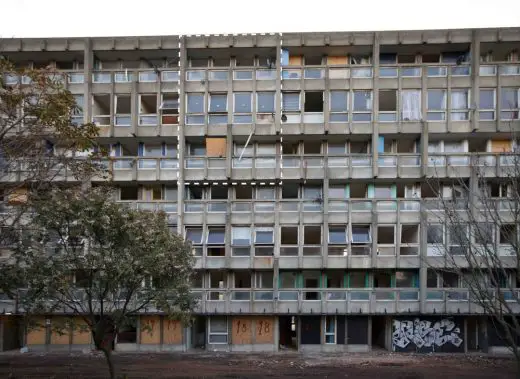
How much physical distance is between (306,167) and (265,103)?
17.0 ft

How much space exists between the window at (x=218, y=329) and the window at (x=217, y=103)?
13874mm

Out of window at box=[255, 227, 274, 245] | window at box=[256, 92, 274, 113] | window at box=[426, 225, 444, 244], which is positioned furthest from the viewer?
window at box=[256, 92, 274, 113]

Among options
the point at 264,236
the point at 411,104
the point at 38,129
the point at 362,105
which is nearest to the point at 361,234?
the point at 264,236

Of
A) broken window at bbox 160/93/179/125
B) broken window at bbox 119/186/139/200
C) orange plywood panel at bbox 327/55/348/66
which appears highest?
orange plywood panel at bbox 327/55/348/66

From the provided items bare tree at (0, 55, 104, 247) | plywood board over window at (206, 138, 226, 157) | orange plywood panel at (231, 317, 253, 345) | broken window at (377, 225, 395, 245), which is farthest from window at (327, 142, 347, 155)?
bare tree at (0, 55, 104, 247)

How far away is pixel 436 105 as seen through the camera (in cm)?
3000

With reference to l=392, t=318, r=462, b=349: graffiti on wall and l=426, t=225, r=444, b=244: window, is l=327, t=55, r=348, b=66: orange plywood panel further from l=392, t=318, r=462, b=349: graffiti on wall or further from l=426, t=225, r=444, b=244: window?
l=392, t=318, r=462, b=349: graffiti on wall

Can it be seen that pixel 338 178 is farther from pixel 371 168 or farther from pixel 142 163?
pixel 142 163

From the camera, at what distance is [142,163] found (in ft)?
99.6

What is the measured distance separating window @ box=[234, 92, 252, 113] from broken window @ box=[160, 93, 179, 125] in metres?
4.17

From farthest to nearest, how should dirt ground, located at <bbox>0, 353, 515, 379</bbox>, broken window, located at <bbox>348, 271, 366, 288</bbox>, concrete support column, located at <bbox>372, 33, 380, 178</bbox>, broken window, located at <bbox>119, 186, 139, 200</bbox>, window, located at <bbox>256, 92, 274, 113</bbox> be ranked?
1. broken window, located at <bbox>119, 186, 139, 200</bbox>
2. window, located at <bbox>256, 92, 274, 113</bbox>
3. broken window, located at <bbox>348, 271, 366, 288</bbox>
4. concrete support column, located at <bbox>372, 33, 380, 178</bbox>
5. dirt ground, located at <bbox>0, 353, 515, 379</bbox>

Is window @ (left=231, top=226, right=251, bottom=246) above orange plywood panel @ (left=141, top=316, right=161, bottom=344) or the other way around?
above

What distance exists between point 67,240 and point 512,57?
1237 inches

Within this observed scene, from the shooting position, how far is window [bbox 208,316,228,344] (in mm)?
29078
